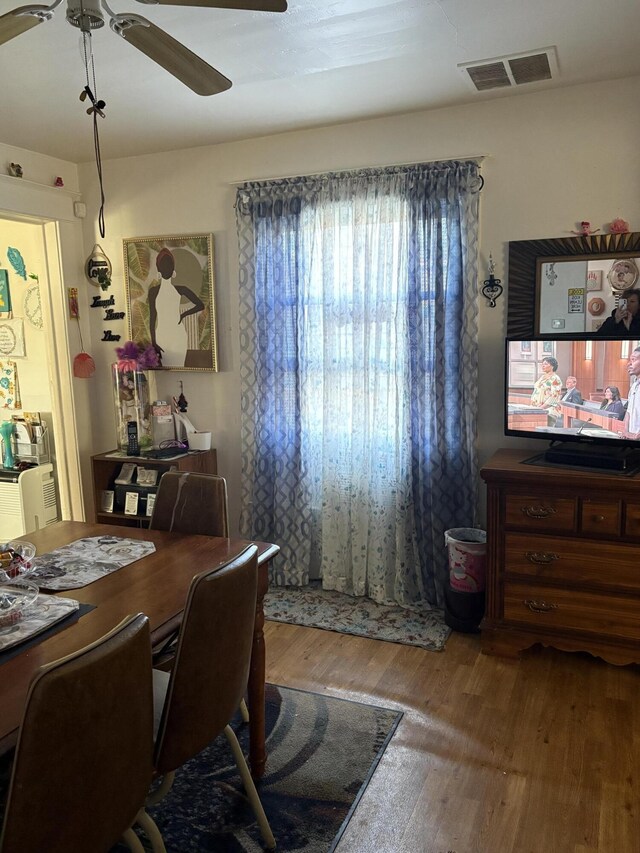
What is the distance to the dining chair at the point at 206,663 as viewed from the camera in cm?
144

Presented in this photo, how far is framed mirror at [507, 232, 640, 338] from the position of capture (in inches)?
114

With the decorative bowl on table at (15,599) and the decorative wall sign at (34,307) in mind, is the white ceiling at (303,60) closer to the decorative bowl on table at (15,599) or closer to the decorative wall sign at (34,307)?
the decorative wall sign at (34,307)

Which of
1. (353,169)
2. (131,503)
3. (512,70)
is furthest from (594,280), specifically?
(131,503)

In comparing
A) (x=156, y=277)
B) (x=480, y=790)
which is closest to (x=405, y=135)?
(x=156, y=277)

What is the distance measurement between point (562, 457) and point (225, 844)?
1.98m

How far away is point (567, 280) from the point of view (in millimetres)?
3012

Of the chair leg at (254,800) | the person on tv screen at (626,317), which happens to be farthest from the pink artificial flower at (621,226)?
the chair leg at (254,800)

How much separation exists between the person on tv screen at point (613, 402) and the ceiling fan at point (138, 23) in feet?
6.56

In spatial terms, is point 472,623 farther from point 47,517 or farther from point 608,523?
point 47,517

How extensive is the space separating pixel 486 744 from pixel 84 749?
1652mm

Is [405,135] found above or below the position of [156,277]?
above

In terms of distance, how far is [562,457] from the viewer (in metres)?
2.80

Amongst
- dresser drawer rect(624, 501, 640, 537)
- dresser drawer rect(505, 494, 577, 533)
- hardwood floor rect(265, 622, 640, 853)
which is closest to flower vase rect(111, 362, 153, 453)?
hardwood floor rect(265, 622, 640, 853)

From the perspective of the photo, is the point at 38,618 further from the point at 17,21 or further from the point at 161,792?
the point at 17,21
